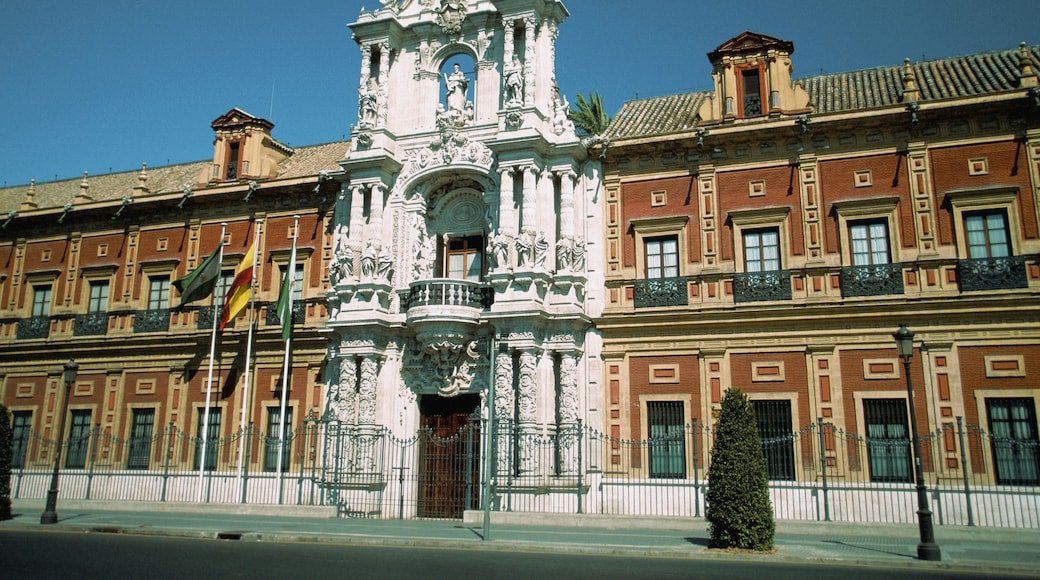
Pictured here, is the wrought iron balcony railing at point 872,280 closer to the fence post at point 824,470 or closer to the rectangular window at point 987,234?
the rectangular window at point 987,234

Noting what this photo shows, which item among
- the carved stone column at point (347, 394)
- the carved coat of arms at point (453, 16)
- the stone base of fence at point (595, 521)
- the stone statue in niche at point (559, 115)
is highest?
the carved coat of arms at point (453, 16)

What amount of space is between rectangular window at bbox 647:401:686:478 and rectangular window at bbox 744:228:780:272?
14.0ft

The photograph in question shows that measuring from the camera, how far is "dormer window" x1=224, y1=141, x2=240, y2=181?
29.5 meters

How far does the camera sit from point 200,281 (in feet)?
85.5

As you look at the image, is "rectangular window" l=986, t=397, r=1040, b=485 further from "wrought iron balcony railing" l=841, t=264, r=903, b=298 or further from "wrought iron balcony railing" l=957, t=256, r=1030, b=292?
"wrought iron balcony railing" l=841, t=264, r=903, b=298

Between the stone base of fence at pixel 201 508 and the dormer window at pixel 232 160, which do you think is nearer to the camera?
the stone base of fence at pixel 201 508

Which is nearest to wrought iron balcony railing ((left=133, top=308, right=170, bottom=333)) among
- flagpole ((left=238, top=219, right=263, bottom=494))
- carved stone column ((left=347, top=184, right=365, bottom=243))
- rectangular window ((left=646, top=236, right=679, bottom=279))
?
flagpole ((left=238, top=219, right=263, bottom=494))

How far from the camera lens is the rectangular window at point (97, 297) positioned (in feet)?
97.1

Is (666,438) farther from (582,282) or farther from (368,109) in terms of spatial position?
(368,109)

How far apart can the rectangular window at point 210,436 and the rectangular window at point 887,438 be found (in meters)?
18.4

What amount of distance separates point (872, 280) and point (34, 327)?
28088 millimetres

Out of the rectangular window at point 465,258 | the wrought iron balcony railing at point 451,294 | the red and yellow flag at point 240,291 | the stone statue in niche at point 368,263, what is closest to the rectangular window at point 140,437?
the red and yellow flag at point 240,291

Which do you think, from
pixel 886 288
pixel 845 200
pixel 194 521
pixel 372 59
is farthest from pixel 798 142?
pixel 194 521

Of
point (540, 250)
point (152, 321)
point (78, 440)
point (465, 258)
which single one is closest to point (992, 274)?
point (540, 250)
